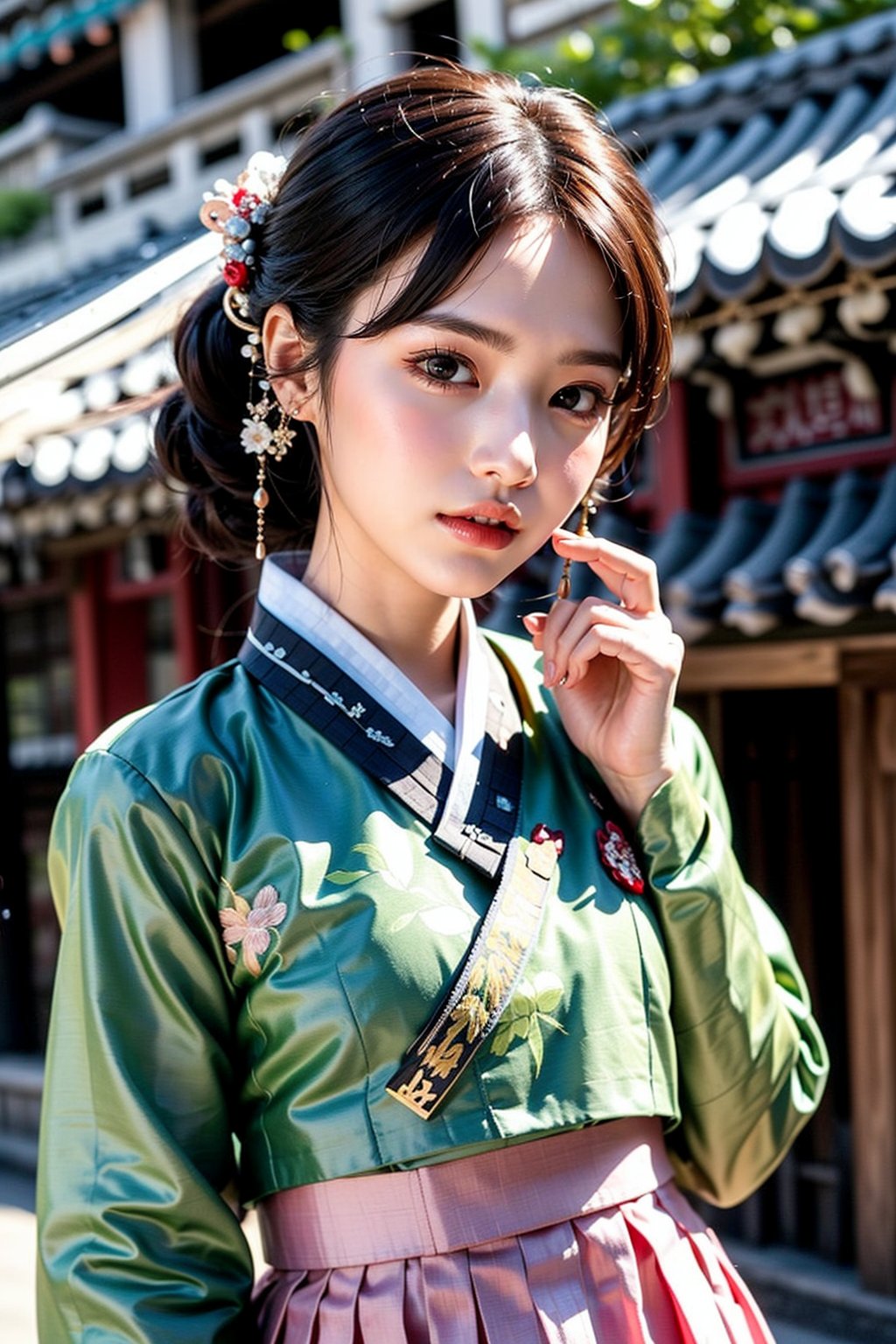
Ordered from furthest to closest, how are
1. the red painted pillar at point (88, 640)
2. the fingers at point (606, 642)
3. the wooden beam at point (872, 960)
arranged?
the red painted pillar at point (88, 640) < the wooden beam at point (872, 960) < the fingers at point (606, 642)

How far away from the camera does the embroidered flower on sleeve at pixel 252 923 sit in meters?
1.56

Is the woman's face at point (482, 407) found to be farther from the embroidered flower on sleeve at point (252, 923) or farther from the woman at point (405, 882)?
the embroidered flower on sleeve at point (252, 923)

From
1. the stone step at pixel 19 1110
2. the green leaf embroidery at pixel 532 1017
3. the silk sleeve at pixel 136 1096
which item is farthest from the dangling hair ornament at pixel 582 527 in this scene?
the stone step at pixel 19 1110

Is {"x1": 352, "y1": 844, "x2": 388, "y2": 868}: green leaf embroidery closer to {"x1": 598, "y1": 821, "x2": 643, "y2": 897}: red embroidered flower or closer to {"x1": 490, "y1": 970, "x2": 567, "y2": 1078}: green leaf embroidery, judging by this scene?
{"x1": 490, "y1": 970, "x2": 567, "y2": 1078}: green leaf embroidery

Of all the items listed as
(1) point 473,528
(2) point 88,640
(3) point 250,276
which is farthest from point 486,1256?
(2) point 88,640

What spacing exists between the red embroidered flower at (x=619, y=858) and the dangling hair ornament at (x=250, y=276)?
576 millimetres

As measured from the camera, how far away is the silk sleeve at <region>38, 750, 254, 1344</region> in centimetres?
151

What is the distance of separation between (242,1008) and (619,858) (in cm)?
51

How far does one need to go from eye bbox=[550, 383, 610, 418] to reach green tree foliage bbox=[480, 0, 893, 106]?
5.35 metres

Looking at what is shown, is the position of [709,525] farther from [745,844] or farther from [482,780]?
[482,780]

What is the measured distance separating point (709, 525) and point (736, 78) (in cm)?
197

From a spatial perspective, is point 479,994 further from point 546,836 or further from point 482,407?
point 482,407

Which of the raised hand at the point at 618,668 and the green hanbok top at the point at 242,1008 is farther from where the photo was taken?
the raised hand at the point at 618,668

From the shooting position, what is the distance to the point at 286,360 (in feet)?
5.82
